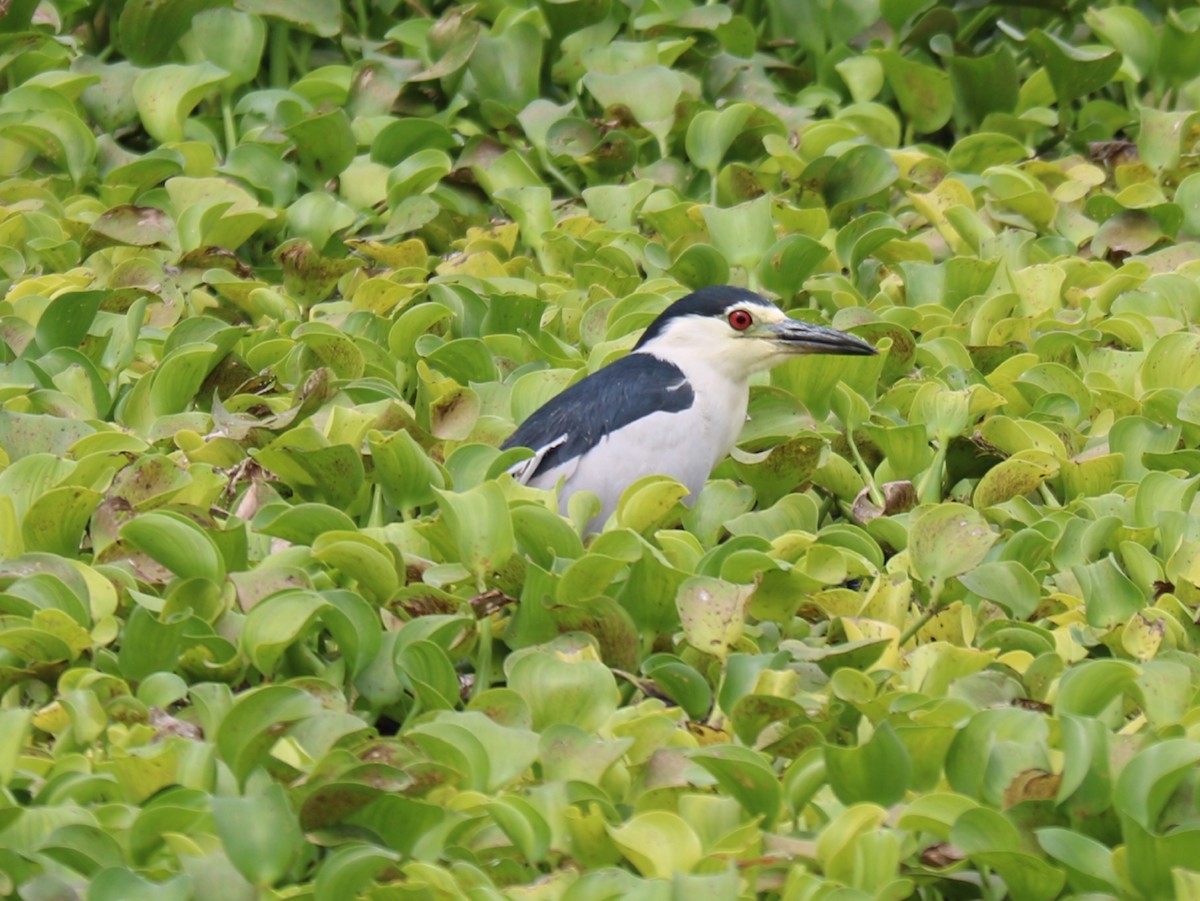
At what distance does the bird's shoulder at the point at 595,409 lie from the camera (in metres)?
4.28

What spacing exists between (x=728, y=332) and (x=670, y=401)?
30 cm

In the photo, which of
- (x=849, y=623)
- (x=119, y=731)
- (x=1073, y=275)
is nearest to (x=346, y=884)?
(x=119, y=731)

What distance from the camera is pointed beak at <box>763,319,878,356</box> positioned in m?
4.47

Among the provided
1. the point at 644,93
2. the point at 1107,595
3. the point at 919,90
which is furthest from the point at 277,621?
the point at 919,90

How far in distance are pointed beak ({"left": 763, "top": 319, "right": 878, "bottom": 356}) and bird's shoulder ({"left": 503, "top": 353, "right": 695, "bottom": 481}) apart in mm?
274

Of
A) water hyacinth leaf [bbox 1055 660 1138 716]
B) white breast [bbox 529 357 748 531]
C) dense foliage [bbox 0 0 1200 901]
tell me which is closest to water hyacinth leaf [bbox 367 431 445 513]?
dense foliage [bbox 0 0 1200 901]

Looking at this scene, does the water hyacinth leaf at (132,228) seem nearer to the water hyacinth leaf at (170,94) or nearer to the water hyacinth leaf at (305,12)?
the water hyacinth leaf at (170,94)

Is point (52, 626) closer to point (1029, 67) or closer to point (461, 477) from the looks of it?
point (461, 477)

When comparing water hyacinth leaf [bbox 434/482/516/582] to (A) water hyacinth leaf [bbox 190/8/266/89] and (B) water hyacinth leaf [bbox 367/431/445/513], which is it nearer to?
(B) water hyacinth leaf [bbox 367/431/445/513]

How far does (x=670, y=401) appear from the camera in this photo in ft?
14.6

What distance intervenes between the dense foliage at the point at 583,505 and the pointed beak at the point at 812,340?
0.09m

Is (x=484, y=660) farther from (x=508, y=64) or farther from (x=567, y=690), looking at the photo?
(x=508, y=64)

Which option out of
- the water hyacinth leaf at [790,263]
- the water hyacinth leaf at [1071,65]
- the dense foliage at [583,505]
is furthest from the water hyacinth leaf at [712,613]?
the water hyacinth leaf at [1071,65]

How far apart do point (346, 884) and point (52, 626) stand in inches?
37.2
